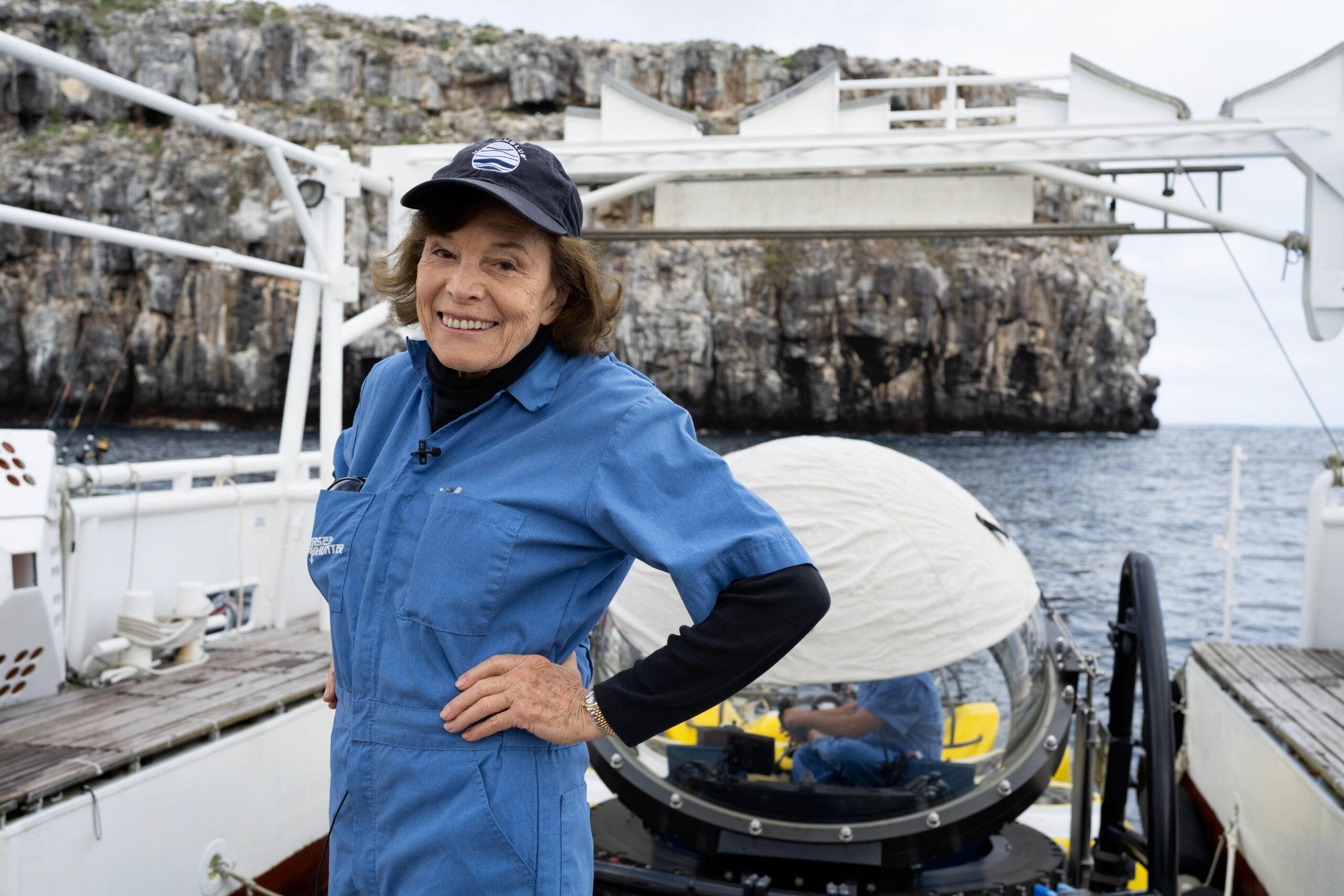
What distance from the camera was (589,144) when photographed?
5.98m

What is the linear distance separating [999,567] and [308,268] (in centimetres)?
437

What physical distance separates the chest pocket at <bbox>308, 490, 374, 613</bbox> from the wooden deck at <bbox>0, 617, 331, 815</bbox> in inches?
87.5

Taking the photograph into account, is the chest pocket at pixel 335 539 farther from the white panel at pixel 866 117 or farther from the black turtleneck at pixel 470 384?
the white panel at pixel 866 117

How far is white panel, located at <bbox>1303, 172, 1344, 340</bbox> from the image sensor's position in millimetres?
5316

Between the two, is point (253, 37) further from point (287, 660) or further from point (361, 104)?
point (287, 660)

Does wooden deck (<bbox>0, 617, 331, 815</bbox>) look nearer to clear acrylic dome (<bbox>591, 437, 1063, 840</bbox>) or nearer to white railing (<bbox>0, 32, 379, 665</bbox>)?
white railing (<bbox>0, 32, 379, 665</bbox>)

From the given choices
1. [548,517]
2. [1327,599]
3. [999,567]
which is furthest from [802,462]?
[1327,599]

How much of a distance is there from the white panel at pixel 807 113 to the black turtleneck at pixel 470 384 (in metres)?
4.50

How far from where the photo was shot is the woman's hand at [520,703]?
143cm

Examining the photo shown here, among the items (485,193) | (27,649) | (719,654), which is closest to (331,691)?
(719,654)

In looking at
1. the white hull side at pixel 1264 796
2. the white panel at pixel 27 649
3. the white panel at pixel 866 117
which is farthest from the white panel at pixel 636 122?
the white hull side at pixel 1264 796

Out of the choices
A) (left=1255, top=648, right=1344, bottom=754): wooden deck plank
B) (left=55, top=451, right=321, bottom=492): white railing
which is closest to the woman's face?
(left=55, top=451, right=321, bottom=492): white railing

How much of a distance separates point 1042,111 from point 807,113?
1344 mm

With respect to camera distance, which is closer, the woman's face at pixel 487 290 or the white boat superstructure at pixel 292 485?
the woman's face at pixel 487 290
